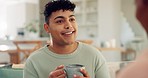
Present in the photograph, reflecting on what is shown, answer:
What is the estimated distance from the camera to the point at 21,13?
26.1ft

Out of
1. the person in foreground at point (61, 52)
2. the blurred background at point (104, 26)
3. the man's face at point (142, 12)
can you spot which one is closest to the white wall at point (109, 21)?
the blurred background at point (104, 26)

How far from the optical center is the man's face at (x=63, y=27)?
0.94 metres

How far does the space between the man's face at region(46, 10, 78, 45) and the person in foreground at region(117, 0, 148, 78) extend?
0.62 meters

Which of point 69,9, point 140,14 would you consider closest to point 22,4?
point 69,9

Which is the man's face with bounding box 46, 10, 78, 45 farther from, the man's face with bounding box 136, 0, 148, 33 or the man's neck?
the man's face with bounding box 136, 0, 148, 33

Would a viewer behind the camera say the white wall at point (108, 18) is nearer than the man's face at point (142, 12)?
No

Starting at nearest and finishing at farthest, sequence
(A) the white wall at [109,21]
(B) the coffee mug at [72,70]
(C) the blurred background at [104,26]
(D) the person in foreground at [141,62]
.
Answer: (D) the person in foreground at [141,62] < (B) the coffee mug at [72,70] < (C) the blurred background at [104,26] < (A) the white wall at [109,21]

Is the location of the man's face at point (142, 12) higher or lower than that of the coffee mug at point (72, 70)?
higher

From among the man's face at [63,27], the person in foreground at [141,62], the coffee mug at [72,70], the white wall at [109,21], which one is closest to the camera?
the person in foreground at [141,62]

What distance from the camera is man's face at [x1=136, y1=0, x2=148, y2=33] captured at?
12.4 inches

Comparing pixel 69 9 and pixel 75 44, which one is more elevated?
pixel 69 9

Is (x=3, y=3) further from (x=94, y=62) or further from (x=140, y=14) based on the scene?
(x=140, y=14)

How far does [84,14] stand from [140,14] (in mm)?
6022

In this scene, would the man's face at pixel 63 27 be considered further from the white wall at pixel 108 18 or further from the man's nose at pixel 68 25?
the white wall at pixel 108 18
